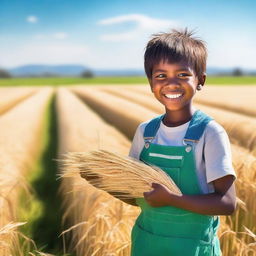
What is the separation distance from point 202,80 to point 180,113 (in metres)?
0.17

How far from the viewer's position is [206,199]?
1.95m

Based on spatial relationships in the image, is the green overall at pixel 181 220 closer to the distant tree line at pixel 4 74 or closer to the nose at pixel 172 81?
the nose at pixel 172 81

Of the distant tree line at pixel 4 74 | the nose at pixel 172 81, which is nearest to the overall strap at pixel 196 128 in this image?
the nose at pixel 172 81

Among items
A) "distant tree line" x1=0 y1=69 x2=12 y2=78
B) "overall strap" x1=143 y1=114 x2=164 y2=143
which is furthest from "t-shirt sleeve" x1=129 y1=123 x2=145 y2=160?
"distant tree line" x1=0 y1=69 x2=12 y2=78

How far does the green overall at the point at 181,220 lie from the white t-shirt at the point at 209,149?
0.08 feet

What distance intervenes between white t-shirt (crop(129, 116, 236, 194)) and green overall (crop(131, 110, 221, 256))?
1.0 inches

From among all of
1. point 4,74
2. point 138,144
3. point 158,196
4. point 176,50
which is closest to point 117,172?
point 138,144

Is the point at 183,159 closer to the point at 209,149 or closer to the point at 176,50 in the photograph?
the point at 209,149

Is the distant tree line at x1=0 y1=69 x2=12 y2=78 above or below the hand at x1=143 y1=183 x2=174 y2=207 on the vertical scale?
below

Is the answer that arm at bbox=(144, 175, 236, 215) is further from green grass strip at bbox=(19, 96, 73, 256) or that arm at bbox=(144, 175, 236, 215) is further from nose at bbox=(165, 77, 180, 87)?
green grass strip at bbox=(19, 96, 73, 256)

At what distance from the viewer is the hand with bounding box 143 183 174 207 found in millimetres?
1940

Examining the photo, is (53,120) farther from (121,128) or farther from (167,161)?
(167,161)

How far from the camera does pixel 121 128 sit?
1238 centimetres

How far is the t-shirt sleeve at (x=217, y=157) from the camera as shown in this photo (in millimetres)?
1944
